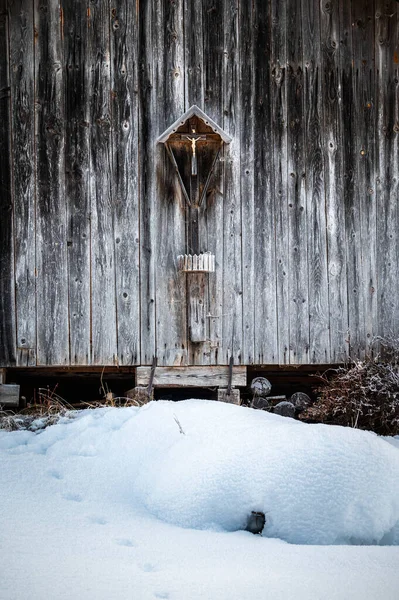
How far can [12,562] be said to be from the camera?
7.82ft

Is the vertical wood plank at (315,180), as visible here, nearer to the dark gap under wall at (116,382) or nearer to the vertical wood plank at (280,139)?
the vertical wood plank at (280,139)

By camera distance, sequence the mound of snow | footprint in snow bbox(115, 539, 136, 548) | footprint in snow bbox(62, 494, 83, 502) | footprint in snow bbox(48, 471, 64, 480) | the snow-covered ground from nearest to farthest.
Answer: the snow-covered ground
footprint in snow bbox(115, 539, 136, 548)
the mound of snow
footprint in snow bbox(62, 494, 83, 502)
footprint in snow bbox(48, 471, 64, 480)

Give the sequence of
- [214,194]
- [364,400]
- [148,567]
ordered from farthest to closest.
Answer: [214,194]
[364,400]
[148,567]

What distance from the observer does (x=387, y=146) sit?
6.49 metres

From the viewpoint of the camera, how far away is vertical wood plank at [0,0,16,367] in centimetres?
595

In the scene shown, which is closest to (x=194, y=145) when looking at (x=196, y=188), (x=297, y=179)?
(x=196, y=188)

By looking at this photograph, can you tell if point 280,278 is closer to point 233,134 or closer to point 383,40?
point 233,134

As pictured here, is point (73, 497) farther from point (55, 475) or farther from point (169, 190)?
point (169, 190)

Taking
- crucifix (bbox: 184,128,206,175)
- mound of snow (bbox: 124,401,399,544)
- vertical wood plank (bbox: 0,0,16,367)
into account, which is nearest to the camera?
mound of snow (bbox: 124,401,399,544)

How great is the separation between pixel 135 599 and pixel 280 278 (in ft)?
14.6

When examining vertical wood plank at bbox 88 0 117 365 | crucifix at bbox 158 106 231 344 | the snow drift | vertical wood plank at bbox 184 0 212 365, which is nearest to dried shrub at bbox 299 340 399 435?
vertical wood plank at bbox 184 0 212 365

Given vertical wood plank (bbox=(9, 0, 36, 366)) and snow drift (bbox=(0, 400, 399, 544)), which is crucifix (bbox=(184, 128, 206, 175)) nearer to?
vertical wood plank (bbox=(9, 0, 36, 366))

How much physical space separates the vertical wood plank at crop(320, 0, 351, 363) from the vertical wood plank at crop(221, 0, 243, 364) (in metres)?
0.98

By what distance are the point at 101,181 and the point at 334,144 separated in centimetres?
257
